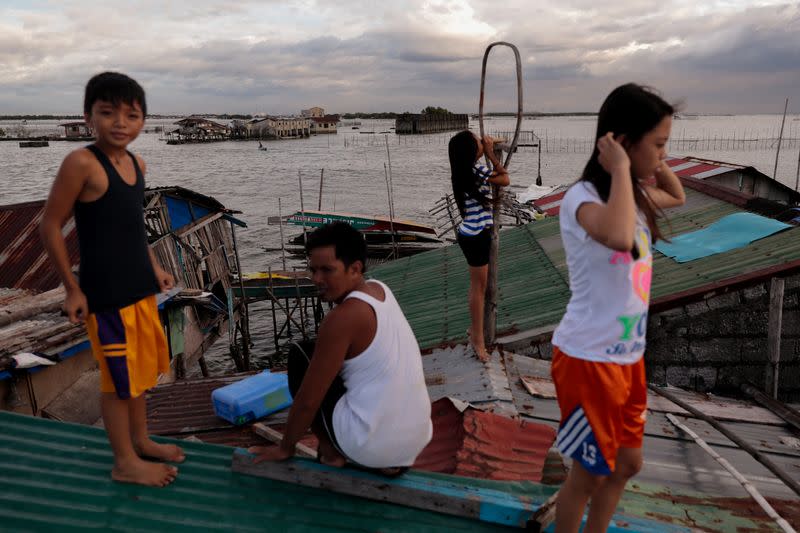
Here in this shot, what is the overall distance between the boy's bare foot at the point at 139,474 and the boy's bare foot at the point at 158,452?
0.18 metres

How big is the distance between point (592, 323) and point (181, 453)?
2.43 meters

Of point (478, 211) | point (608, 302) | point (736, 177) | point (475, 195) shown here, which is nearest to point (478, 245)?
point (478, 211)

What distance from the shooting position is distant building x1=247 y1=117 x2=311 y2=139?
132m

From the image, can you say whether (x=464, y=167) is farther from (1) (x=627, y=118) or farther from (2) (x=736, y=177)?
(2) (x=736, y=177)

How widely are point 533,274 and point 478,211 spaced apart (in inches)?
176

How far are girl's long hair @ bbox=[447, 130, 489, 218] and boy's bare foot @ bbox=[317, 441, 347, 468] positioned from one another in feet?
8.54

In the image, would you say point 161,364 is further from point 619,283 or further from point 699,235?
point 699,235

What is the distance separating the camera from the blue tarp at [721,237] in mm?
7930

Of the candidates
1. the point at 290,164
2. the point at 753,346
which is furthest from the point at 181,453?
the point at 290,164

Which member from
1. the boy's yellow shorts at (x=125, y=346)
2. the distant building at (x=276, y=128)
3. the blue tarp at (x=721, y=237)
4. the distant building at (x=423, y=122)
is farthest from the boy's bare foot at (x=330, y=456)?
the distant building at (x=276, y=128)

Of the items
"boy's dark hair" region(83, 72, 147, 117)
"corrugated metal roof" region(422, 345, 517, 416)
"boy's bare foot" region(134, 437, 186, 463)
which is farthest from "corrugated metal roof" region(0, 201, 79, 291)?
"boy's dark hair" region(83, 72, 147, 117)

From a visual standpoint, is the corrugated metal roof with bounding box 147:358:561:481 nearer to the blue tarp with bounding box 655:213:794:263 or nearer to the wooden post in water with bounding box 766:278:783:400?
the wooden post in water with bounding box 766:278:783:400

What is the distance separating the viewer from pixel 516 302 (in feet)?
26.3

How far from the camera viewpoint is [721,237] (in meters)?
8.39
